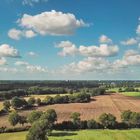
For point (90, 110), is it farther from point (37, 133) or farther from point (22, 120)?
point (37, 133)

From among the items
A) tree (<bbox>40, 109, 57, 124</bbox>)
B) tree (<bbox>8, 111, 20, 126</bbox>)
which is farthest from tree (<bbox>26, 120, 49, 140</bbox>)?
tree (<bbox>8, 111, 20, 126</bbox>)

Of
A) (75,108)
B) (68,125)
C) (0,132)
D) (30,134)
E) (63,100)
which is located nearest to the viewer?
(30,134)

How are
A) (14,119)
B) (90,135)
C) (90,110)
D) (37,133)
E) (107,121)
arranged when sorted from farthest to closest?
(90,110) → (14,119) → (107,121) → (90,135) → (37,133)

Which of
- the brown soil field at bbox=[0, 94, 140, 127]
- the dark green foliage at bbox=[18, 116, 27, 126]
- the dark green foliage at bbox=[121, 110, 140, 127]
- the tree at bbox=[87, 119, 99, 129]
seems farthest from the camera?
the brown soil field at bbox=[0, 94, 140, 127]

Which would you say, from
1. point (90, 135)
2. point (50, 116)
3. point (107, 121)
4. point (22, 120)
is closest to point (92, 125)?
point (107, 121)

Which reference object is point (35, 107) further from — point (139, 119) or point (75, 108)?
point (139, 119)

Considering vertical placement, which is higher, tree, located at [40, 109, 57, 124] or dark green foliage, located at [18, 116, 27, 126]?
tree, located at [40, 109, 57, 124]

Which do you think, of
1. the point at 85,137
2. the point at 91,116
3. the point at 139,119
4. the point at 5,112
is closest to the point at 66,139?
the point at 85,137

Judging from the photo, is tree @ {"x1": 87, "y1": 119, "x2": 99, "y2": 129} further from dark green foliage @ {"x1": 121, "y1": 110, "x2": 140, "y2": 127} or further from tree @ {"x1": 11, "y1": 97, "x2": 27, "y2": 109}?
tree @ {"x1": 11, "y1": 97, "x2": 27, "y2": 109}

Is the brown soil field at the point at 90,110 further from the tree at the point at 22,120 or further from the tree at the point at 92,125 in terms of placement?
the tree at the point at 92,125

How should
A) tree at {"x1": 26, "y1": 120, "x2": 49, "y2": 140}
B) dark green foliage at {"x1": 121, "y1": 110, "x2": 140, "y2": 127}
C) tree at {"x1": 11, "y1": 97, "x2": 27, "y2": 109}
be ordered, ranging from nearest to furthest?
tree at {"x1": 26, "y1": 120, "x2": 49, "y2": 140} → dark green foliage at {"x1": 121, "y1": 110, "x2": 140, "y2": 127} → tree at {"x1": 11, "y1": 97, "x2": 27, "y2": 109}

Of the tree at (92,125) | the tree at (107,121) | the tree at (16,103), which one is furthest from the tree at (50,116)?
the tree at (16,103)
